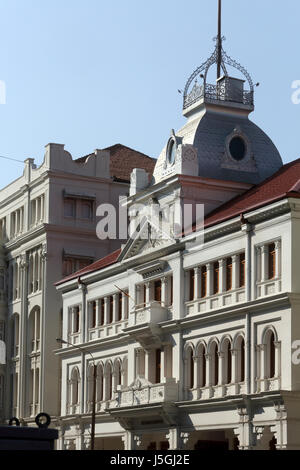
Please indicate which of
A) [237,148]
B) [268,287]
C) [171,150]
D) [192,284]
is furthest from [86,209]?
[268,287]

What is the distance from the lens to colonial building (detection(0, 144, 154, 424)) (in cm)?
7062

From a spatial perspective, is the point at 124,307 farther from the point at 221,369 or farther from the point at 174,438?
the point at 221,369

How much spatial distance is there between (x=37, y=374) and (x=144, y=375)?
669 inches

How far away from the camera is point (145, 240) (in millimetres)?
56969

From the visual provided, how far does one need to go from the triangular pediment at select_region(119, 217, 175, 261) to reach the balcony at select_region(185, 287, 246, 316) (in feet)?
13.0

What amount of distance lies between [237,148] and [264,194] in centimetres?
832

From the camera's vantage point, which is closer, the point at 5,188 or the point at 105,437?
the point at 105,437

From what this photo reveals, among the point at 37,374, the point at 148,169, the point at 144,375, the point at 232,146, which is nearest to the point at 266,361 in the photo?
the point at 144,375

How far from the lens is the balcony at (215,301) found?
48062mm

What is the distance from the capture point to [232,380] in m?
47.9

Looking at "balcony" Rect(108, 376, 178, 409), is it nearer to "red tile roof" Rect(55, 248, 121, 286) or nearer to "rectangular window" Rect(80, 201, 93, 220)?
"red tile roof" Rect(55, 248, 121, 286)
